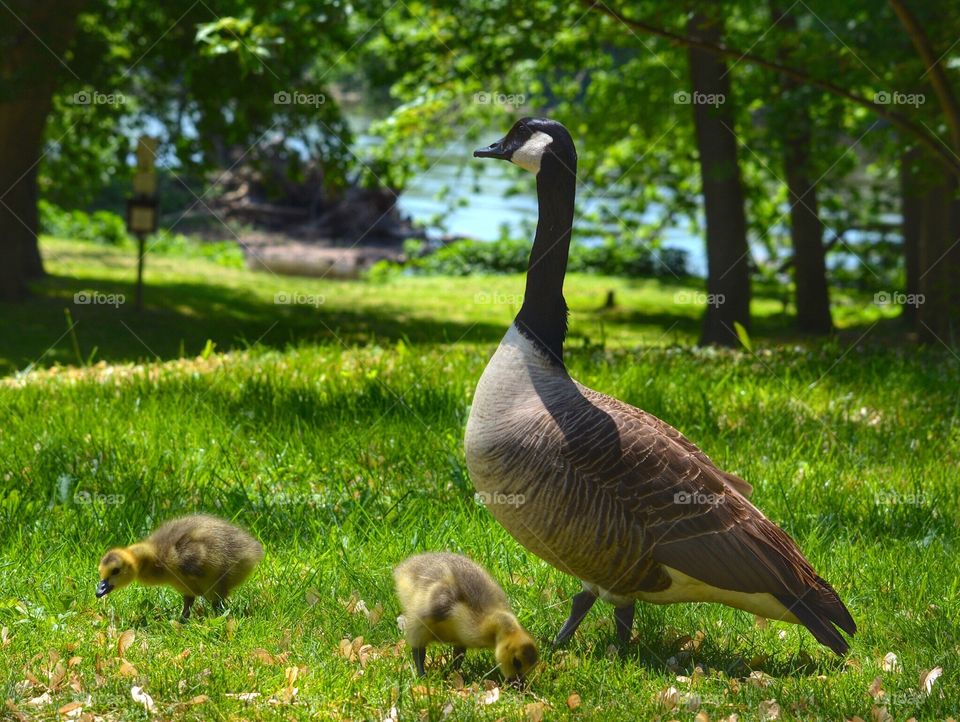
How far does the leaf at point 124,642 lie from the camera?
168 inches

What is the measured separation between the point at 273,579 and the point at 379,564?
506 mm

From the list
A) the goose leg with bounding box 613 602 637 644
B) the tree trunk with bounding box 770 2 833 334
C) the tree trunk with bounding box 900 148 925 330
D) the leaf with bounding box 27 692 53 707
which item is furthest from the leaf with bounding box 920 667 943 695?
the tree trunk with bounding box 900 148 925 330

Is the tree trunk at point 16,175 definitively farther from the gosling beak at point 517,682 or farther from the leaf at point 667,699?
the leaf at point 667,699

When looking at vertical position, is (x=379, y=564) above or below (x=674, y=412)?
below

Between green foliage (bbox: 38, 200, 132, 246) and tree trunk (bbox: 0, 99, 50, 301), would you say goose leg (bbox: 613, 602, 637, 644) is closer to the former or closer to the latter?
tree trunk (bbox: 0, 99, 50, 301)

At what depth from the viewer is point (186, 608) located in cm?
476

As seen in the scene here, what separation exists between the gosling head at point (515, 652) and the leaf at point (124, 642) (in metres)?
1.51

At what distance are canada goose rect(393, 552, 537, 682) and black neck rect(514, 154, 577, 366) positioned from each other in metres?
1.02

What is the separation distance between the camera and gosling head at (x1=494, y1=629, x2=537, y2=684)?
12.7 ft

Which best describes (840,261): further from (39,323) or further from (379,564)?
(379,564)

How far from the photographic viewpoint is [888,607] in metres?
5.02

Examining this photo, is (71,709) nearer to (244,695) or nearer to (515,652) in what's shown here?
(244,695)

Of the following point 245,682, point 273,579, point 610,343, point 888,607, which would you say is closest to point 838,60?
point 610,343

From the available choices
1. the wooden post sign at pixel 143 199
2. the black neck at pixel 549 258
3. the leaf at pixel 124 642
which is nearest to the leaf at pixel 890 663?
the black neck at pixel 549 258
